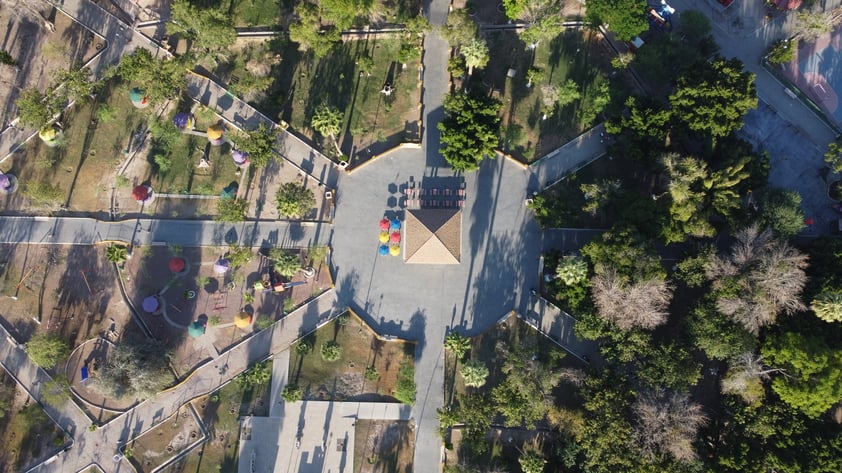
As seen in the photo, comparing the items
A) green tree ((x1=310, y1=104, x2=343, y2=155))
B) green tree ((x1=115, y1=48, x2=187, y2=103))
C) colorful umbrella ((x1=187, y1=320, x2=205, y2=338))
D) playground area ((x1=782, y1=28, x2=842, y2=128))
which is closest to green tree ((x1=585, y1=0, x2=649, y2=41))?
playground area ((x1=782, y1=28, x2=842, y2=128))

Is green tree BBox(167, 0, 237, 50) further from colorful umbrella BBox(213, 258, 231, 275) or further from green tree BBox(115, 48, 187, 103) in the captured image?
colorful umbrella BBox(213, 258, 231, 275)

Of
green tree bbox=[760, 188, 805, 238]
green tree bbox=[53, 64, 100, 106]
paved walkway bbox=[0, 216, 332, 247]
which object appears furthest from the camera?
paved walkway bbox=[0, 216, 332, 247]

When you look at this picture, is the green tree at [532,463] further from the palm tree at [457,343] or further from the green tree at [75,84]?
the green tree at [75,84]

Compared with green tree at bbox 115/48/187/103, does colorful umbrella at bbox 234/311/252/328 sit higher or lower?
lower

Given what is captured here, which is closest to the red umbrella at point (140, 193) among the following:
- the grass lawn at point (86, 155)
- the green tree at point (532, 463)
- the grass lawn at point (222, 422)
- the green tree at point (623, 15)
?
the grass lawn at point (86, 155)

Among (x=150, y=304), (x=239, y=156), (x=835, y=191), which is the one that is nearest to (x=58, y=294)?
(x=150, y=304)

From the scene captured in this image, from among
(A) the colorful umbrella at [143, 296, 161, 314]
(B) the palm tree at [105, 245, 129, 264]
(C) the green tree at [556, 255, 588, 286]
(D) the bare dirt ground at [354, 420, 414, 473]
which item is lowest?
(D) the bare dirt ground at [354, 420, 414, 473]

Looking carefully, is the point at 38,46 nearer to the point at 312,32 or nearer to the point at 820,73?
the point at 312,32
